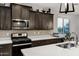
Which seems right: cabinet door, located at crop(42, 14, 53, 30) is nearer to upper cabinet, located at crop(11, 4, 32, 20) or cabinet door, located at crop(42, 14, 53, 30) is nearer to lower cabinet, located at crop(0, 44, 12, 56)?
upper cabinet, located at crop(11, 4, 32, 20)

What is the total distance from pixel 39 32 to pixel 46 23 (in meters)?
0.55

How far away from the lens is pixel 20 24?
12.2ft

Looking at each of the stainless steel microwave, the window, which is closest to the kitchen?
the stainless steel microwave

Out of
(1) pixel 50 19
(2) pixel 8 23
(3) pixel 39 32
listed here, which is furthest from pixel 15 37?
(1) pixel 50 19

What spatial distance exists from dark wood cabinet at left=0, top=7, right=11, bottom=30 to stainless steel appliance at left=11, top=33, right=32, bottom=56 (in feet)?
1.51

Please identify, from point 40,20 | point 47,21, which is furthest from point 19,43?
point 47,21

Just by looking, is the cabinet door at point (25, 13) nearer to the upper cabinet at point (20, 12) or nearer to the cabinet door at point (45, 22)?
the upper cabinet at point (20, 12)

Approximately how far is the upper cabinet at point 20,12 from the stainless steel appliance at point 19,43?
2.27 ft

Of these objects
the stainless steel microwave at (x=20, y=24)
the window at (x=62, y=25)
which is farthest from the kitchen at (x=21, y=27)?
the window at (x=62, y=25)

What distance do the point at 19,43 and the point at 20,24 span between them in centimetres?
77

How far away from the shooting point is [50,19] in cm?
475

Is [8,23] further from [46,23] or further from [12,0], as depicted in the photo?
[12,0]

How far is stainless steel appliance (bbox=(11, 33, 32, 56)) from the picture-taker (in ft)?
10.6

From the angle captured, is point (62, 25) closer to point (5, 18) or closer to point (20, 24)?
point (20, 24)
